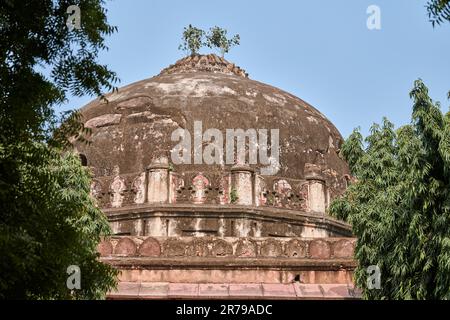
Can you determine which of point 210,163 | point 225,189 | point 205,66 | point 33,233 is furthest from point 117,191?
point 33,233

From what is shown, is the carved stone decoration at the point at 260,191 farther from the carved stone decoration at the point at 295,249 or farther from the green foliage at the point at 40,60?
the green foliage at the point at 40,60

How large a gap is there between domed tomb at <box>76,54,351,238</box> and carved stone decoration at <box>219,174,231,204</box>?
21mm

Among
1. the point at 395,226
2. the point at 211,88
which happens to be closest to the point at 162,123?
the point at 211,88

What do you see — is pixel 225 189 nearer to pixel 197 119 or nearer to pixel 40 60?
pixel 197 119

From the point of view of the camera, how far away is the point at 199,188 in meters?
18.2

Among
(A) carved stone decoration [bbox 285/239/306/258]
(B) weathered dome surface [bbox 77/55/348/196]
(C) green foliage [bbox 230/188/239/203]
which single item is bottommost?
(A) carved stone decoration [bbox 285/239/306/258]

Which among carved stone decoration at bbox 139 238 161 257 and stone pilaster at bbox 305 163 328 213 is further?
stone pilaster at bbox 305 163 328 213

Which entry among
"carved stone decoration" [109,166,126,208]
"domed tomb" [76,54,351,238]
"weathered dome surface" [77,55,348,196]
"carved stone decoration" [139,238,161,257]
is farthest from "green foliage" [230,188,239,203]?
"carved stone decoration" [139,238,161,257]

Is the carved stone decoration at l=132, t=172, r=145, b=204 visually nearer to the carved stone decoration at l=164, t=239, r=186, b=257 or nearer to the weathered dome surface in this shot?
the weathered dome surface

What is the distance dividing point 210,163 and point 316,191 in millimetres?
2335

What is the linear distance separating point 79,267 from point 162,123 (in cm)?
1191

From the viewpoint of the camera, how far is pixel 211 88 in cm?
2106

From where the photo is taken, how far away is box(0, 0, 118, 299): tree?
650cm
